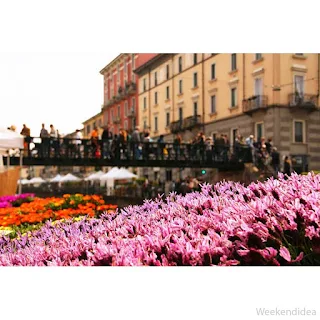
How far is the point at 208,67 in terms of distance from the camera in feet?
20.4

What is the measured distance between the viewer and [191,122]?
843 cm

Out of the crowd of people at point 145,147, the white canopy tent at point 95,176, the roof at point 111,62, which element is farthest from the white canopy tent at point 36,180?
the roof at point 111,62

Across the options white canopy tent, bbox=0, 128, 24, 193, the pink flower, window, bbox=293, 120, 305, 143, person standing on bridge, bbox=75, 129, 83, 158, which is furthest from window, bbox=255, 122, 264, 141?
the pink flower

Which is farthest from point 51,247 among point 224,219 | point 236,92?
point 236,92

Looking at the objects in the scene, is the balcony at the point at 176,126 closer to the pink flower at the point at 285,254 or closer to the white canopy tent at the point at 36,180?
the white canopy tent at the point at 36,180

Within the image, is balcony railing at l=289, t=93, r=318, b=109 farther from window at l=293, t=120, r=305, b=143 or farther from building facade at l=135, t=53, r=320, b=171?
window at l=293, t=120, r=305, b=143

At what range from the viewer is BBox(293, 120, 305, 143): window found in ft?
18.2

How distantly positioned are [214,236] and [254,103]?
18.4 ft

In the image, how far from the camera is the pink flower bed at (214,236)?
2.46 meters

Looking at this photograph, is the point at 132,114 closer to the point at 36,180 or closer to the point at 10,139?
the point at 10,139

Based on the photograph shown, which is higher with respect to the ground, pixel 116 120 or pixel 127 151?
pixel 116 120

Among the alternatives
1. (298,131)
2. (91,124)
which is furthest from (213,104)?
(91,124)
